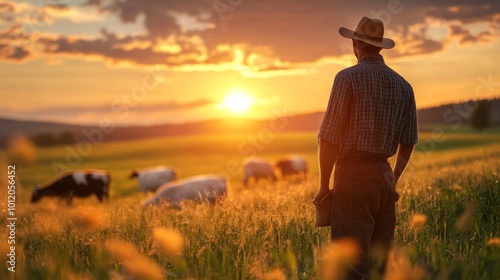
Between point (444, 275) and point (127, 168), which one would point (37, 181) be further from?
point (444, 275)

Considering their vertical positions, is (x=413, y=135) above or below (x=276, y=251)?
above

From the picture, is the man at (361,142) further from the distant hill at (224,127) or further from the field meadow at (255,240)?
the distant hill at (224,127)

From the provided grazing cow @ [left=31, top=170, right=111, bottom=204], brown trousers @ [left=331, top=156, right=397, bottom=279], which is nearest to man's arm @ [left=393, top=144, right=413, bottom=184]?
brown trousers @ [left=331, top=156, right=397, bottom=279]

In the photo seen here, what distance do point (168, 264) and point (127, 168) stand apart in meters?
49.0

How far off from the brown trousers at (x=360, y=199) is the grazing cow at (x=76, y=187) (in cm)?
1887

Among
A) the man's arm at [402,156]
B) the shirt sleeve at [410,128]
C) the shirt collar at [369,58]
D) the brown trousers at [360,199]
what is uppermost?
the shirt collar at [369,58]

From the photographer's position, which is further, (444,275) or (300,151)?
(300,151)

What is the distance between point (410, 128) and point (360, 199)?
1059mm

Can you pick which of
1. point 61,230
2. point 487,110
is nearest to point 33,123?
point 487,110

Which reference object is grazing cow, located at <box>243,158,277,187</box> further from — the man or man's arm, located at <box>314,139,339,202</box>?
man's arm, located at <box>314,139,339,202</box>

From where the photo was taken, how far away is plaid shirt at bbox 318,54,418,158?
545cm

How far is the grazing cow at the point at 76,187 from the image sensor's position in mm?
23031

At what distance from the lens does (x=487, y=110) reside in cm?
8906

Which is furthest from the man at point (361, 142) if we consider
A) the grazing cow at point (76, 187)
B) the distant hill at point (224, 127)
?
the distant hill at point (224, 127)
